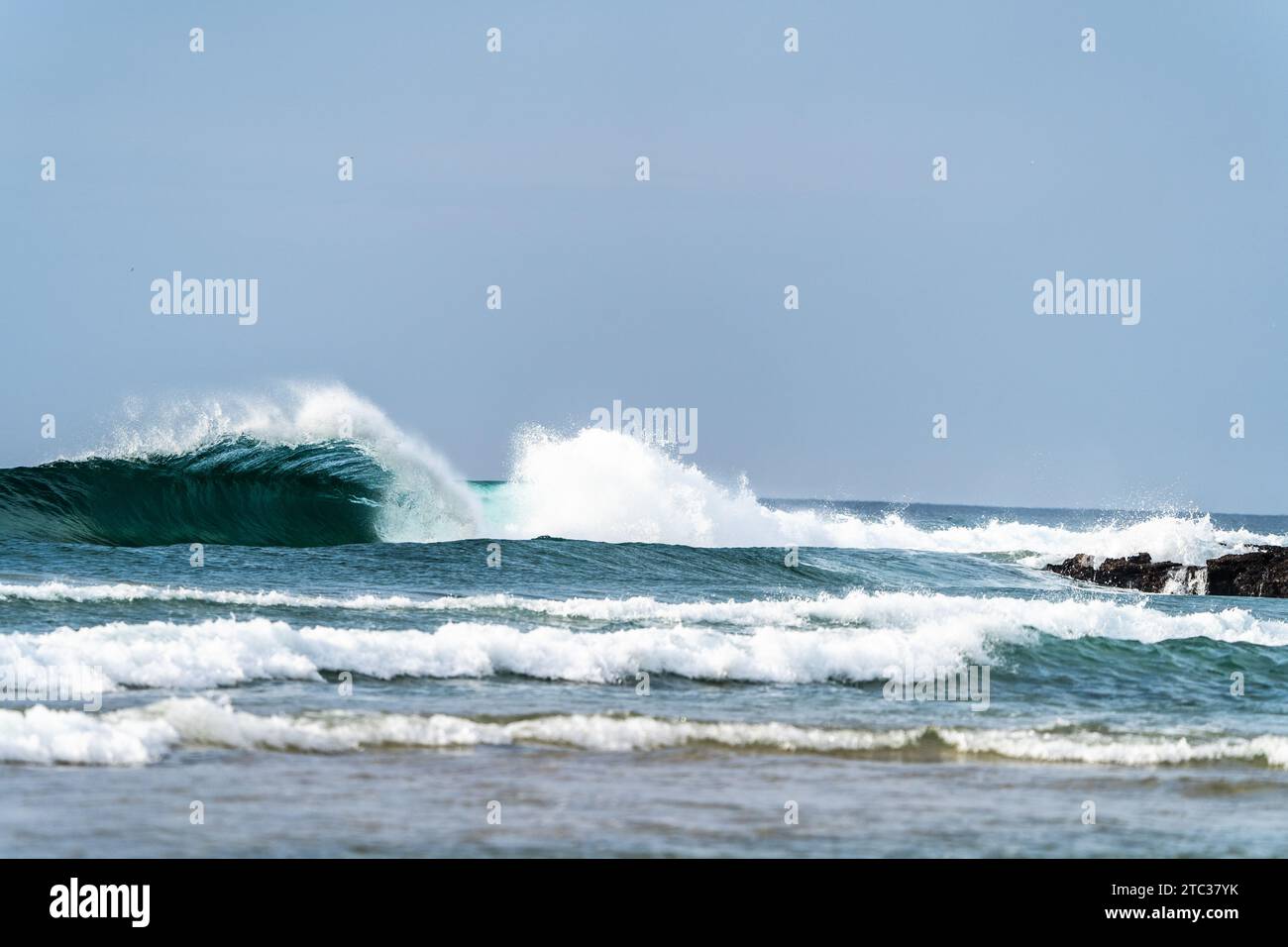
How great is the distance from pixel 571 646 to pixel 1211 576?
2039 cm

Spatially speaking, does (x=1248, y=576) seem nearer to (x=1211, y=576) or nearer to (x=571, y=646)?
(x=1211, y=576)

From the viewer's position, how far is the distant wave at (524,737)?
820 centimetres

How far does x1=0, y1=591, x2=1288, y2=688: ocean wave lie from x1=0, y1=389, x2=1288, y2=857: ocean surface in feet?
0.12

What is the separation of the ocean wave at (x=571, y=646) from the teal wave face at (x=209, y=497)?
11135 mm

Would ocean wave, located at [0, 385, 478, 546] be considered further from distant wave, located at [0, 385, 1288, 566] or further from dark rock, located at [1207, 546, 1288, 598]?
dark rock, located at [1207, 546, 1288, 598]

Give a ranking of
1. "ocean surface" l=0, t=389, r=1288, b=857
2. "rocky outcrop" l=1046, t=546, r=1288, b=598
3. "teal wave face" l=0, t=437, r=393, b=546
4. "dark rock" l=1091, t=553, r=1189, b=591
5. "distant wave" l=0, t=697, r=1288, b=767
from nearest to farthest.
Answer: "ocean surface" l=0, t=389, r=1288, b=857 < "distant wave" l=0, t=697, r=1288, b=767 < "teal wave face" l=0, t=437, r=393, b=546 < "rocky outcrop" l=1046, t=546, r=1288, b=598 < "dark rock" l=1091, t=553, r=1189, b=591

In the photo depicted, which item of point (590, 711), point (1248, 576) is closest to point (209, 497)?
point (590, 711)

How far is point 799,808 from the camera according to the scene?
24.7ft

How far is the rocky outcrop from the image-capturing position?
2747 cm

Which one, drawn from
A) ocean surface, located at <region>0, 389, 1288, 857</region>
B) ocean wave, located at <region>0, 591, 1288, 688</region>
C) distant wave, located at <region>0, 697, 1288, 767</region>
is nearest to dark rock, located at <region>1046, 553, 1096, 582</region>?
ocean surface, located at <region>0, 389, 1288, 857</region>

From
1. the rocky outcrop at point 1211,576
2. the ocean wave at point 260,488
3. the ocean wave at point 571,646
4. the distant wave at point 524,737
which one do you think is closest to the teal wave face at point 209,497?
the ocean wave at point 260,488

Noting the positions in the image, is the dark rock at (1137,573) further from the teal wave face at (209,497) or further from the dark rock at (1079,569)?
the teal wave face at (209,497)

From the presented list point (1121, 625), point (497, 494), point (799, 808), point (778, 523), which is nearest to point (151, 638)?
point (799, 808)

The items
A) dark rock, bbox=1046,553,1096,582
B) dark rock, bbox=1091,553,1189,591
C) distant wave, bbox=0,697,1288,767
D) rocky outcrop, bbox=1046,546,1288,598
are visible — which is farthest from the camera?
dark rock, bbox=1046,553,1096,582
